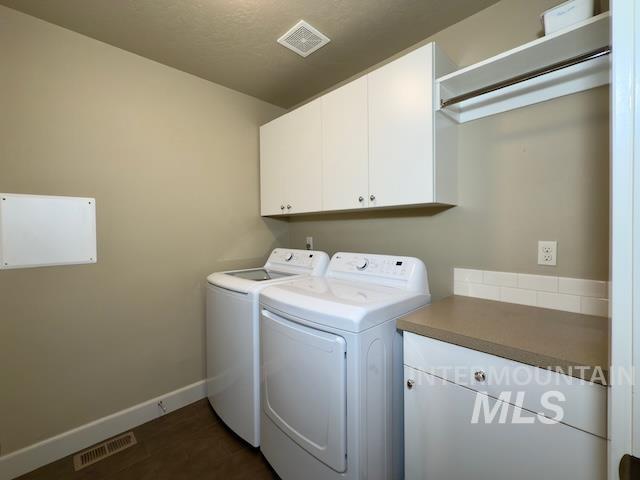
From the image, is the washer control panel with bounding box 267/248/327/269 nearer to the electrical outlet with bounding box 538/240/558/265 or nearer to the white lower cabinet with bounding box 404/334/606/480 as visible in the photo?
the white lower cabinet with bounding box 404/334/606/480

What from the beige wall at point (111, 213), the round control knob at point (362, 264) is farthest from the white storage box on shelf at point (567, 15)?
the beige wall at point (111, 213)

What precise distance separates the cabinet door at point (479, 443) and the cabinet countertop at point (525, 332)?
108 mm

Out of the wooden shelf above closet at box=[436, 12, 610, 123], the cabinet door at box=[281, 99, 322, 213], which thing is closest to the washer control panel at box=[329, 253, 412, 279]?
the cabinet door at box=[281, 99, 322, 213]

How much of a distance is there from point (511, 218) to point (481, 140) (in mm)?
435

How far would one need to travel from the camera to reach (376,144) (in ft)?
5.26

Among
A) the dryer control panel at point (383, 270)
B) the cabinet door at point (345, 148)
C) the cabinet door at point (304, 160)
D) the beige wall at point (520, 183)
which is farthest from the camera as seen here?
the cabinet door at point (304, 160)

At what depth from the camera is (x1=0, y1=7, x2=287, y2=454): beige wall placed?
58.8 inches

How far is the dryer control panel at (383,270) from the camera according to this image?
152cm

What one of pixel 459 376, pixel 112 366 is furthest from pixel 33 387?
pixel 459 376

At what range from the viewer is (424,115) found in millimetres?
1407

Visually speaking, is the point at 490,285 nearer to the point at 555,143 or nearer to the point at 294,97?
the point at 555,143

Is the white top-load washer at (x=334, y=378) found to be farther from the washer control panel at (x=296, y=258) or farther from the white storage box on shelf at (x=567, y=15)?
the white storage box on shelf at (x=567, y=15)

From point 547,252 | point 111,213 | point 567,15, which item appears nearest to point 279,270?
point 111,213

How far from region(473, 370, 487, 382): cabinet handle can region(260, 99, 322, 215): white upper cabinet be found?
1285mm
